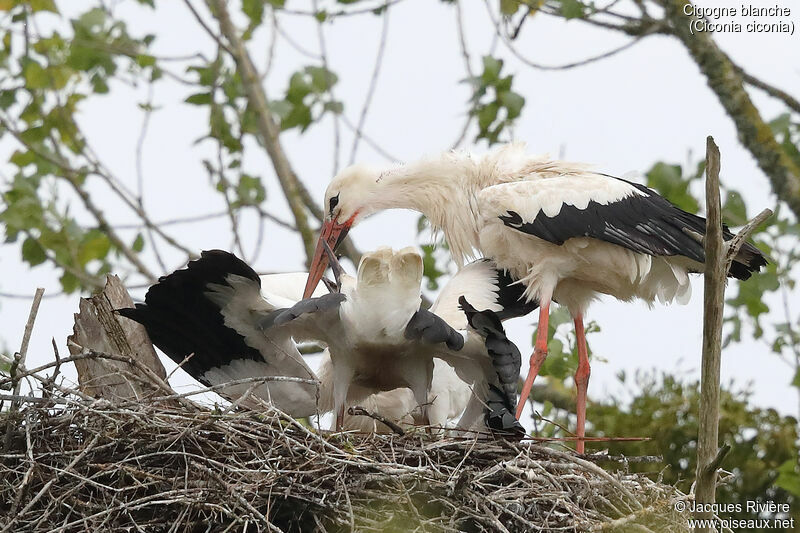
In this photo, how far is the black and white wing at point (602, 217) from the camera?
20.2 ft

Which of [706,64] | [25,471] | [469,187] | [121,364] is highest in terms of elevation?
[706,64]

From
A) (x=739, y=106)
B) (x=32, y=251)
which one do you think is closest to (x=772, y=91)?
→ (x=739, y=106)

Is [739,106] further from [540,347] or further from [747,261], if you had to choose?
[540,347]

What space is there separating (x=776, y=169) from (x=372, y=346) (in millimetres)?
3601

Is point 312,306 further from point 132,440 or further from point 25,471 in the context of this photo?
point 25,471

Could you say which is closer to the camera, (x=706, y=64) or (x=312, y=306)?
(x=312, y=306)

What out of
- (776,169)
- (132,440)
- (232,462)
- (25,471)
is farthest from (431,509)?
(776,169)

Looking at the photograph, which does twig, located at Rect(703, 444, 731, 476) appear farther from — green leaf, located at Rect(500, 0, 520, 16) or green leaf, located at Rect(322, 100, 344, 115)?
green leaf, located at Rect(322, 100, 344, 115)

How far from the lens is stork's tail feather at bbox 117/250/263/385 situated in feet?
17.3

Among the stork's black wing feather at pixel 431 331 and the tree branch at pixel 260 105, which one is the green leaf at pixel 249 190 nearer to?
the tree branch at pixel 260 105

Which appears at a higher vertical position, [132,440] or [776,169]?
[776,169]

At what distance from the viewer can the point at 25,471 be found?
15.3 feet

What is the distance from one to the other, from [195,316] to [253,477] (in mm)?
1309

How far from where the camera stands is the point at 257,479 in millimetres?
4496
